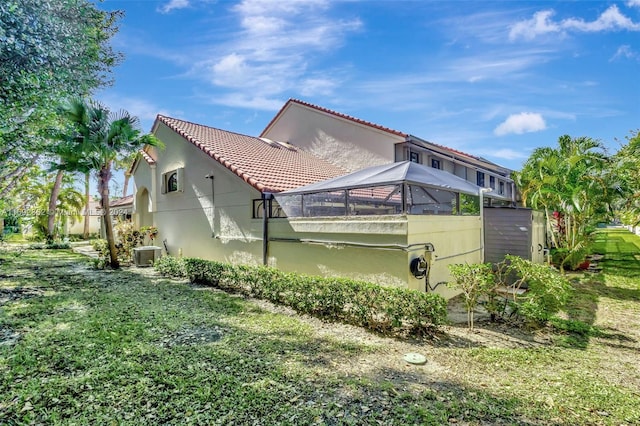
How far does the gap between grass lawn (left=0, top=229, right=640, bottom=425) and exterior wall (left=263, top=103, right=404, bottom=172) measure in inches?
428

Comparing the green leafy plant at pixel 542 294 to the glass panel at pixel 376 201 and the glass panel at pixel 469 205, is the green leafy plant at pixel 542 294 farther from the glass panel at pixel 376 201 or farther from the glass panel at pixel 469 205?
the glass panel at pixel 469 205

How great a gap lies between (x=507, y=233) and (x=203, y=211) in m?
12.9

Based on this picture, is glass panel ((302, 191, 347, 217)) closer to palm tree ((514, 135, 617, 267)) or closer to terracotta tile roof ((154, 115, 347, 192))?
terracotta tile roof ((154, 115, 347, 192))

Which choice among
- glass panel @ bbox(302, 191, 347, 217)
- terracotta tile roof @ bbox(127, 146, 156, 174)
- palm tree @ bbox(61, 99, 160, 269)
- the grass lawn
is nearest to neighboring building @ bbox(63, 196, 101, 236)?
terracotta tile roof @ bbox(127, 146, 156, 174)

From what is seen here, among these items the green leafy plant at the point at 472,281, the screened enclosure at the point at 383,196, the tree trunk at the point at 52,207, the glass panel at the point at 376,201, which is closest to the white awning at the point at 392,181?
the screened enclosure at the point at 383,196

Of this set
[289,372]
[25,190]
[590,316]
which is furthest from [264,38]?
[25,190]

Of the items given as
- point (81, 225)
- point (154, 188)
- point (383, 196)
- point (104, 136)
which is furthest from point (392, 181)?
point (81, 225)

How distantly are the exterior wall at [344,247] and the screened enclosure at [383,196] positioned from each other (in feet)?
1.45

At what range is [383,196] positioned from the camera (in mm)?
8586

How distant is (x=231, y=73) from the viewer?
15.1 m

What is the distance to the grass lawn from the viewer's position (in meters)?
3.96

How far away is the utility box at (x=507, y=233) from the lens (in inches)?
455

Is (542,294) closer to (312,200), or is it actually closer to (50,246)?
(312,200)

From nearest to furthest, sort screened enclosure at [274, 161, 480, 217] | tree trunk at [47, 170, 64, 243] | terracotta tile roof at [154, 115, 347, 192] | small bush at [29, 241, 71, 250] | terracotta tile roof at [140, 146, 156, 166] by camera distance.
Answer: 1. screened enclosure at [274, 161, 480, 217]
2. terracotta tile roof at [154, 115, 347, 192]
3. terracotta tile roof at [140, 146, 156, 166]
4. small bush at [29, 241, 71, 250]
5. tree trunk at [47, 170, 64, 243]
